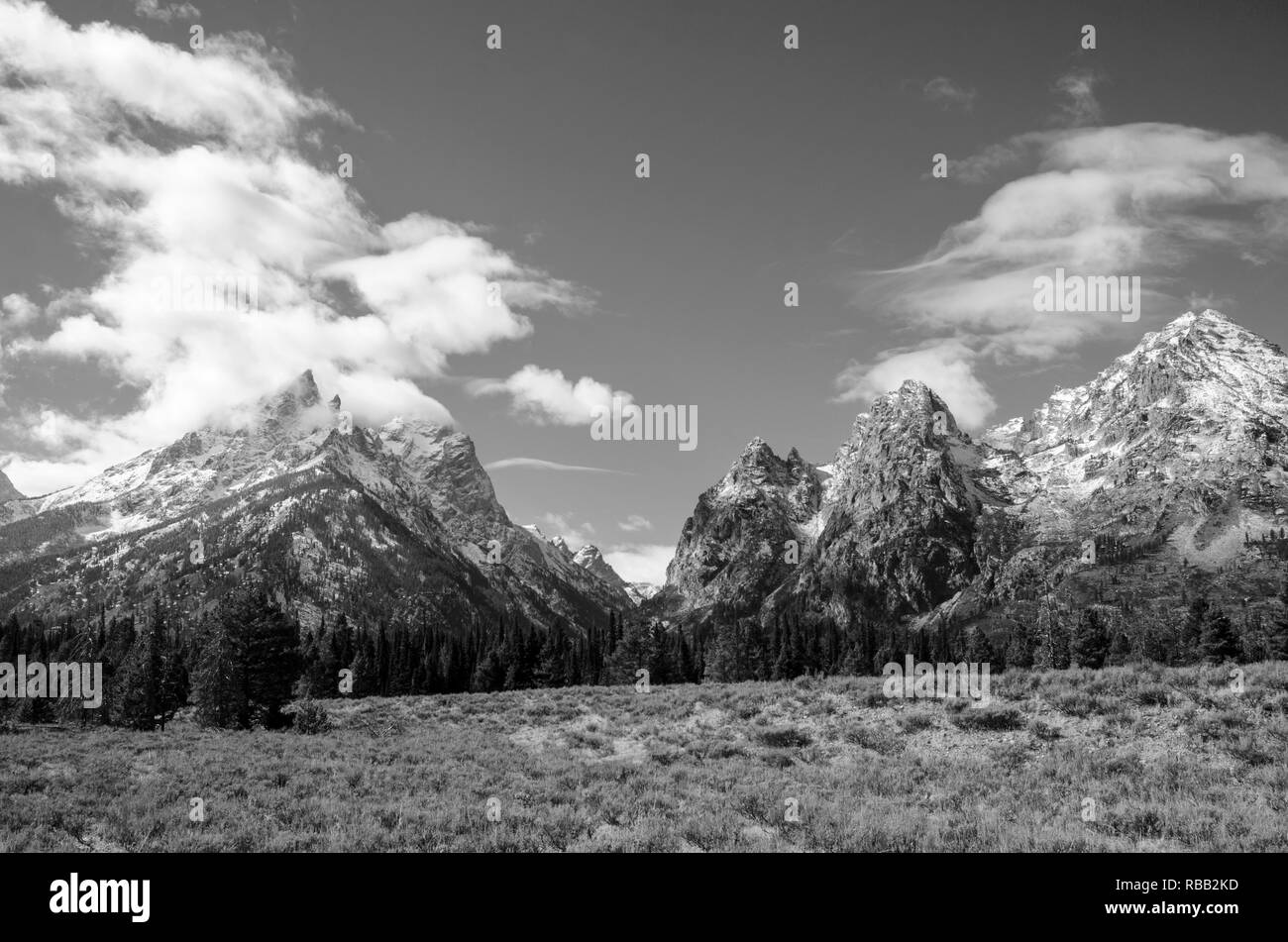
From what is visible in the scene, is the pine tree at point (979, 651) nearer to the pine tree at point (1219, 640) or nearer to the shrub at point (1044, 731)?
the pine tree at point (1219, 640)

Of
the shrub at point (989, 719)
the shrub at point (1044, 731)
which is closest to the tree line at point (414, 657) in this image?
the shrub at point (989, 719)

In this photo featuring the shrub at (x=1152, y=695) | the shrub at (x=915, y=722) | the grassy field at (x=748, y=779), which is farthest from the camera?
the shrub at (x=915, y=722)

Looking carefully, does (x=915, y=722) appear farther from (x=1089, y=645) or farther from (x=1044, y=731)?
(x=1089, y=645)

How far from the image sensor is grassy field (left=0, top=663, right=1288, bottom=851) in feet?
47.4

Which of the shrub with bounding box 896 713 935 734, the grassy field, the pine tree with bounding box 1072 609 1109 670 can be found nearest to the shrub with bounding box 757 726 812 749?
the grassy field

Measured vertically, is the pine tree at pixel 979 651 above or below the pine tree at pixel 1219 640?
below

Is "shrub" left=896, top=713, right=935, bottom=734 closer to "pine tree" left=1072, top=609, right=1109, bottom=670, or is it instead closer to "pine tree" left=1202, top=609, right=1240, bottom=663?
Result: "pine tree" left=1202, top=609, right=1240, bottom=663

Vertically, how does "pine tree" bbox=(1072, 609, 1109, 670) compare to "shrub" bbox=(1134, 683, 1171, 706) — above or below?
below

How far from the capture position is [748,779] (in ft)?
65.6

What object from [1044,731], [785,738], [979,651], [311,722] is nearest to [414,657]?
[311,722]

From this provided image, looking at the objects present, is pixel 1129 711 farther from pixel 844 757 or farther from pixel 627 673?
pixel 627 673

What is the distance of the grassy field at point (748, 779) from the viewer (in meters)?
14.5

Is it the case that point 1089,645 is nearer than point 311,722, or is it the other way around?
point 311,722

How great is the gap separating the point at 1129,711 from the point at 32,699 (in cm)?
10448
